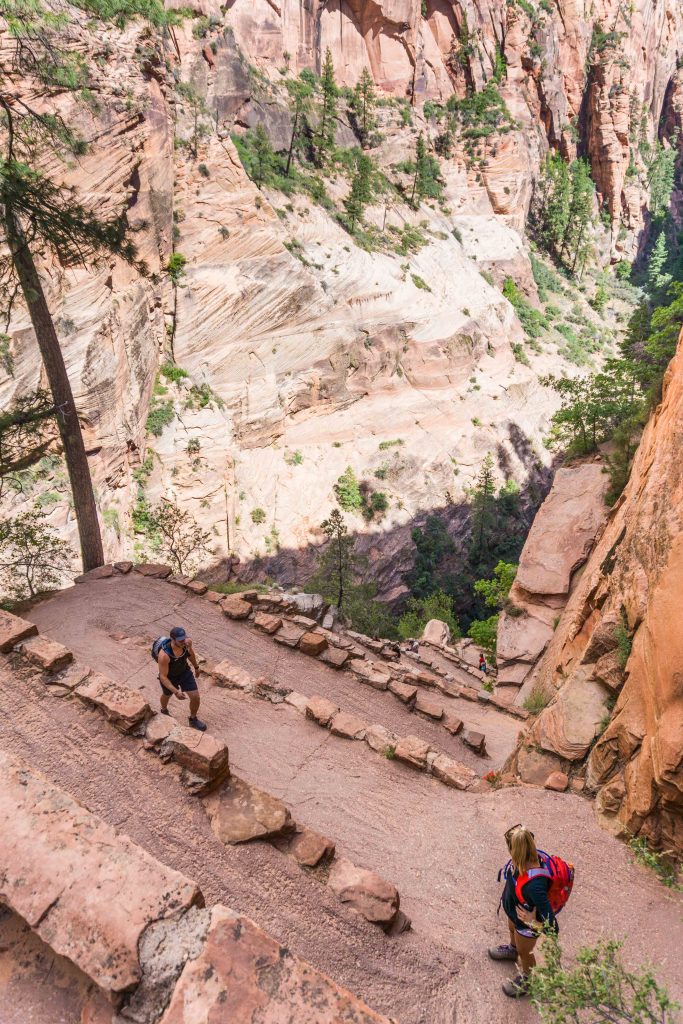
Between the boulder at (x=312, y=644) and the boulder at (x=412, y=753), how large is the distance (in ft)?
8.65

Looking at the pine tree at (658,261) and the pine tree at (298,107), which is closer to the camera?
the pine tree at (298,107)

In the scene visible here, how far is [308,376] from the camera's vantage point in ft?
93.7

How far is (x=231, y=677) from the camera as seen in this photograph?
765 centimetres

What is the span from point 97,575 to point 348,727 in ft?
21.7

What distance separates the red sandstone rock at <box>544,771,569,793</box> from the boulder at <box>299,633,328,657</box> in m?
4.20

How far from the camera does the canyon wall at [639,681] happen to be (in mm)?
4594

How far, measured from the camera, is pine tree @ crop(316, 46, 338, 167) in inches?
1485

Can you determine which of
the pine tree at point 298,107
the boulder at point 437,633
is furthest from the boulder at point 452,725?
the pine tree at point 298,107

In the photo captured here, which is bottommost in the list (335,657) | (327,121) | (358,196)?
(335,657)

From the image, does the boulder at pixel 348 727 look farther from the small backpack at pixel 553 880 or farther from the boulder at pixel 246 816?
the small backpack at pixel 553 880

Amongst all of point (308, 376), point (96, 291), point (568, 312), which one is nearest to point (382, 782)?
point (96, 291)

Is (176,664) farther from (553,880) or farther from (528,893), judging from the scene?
(553,880)

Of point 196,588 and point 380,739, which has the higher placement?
point 196,588

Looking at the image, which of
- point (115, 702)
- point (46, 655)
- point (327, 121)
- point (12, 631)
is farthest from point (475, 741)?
point (327, 121)
